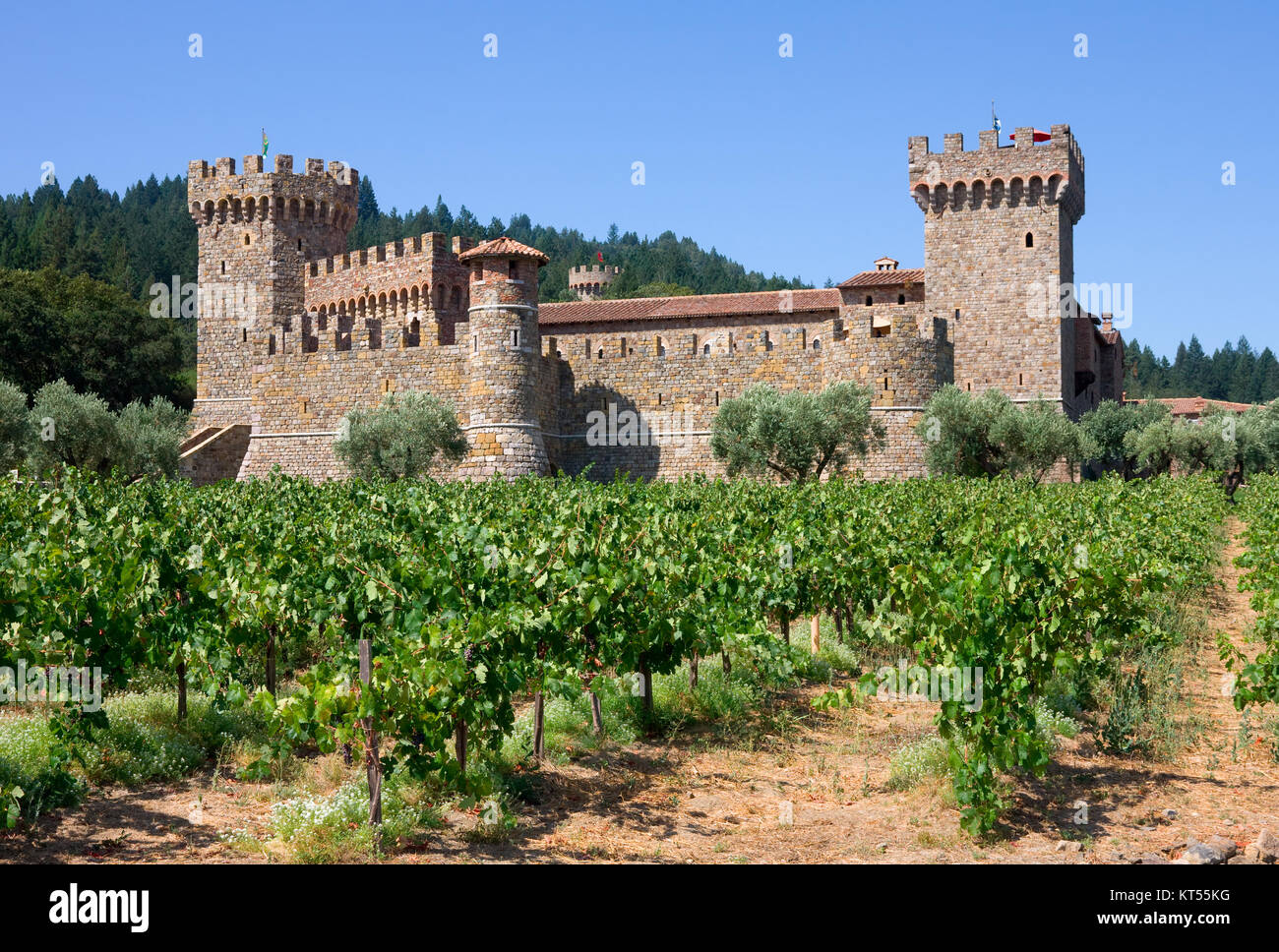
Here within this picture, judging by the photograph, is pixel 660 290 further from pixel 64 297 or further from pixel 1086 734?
pixel 1086 734

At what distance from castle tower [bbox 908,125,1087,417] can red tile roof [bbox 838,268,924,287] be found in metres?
1.93

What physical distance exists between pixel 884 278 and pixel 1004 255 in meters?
4.83

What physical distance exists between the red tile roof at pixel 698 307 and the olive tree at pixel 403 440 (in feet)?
34.2

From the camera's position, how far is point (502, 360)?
3491 centimetres

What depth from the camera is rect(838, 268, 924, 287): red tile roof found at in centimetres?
4169

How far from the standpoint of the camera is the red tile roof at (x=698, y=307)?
43.9 meters

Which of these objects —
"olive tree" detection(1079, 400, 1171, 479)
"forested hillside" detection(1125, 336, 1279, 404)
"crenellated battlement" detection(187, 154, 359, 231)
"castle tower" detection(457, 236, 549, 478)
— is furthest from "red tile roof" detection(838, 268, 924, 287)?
"forested hillside" detection(1125, 336, 1279, 404)

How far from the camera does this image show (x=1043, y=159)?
125ft

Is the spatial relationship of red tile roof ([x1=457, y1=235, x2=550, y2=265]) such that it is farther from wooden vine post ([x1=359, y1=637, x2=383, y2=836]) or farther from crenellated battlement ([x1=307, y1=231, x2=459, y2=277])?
wooden vine post ([x1=359, y1=637, x2=383, y2=836])

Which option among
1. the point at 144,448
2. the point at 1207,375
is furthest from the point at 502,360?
the point at 1207,375

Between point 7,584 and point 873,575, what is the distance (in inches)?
309

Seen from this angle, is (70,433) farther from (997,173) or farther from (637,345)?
(997,173)

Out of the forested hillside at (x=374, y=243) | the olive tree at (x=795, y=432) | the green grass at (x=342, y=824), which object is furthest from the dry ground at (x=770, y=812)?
the forested hillside at (x=374, y=243)
